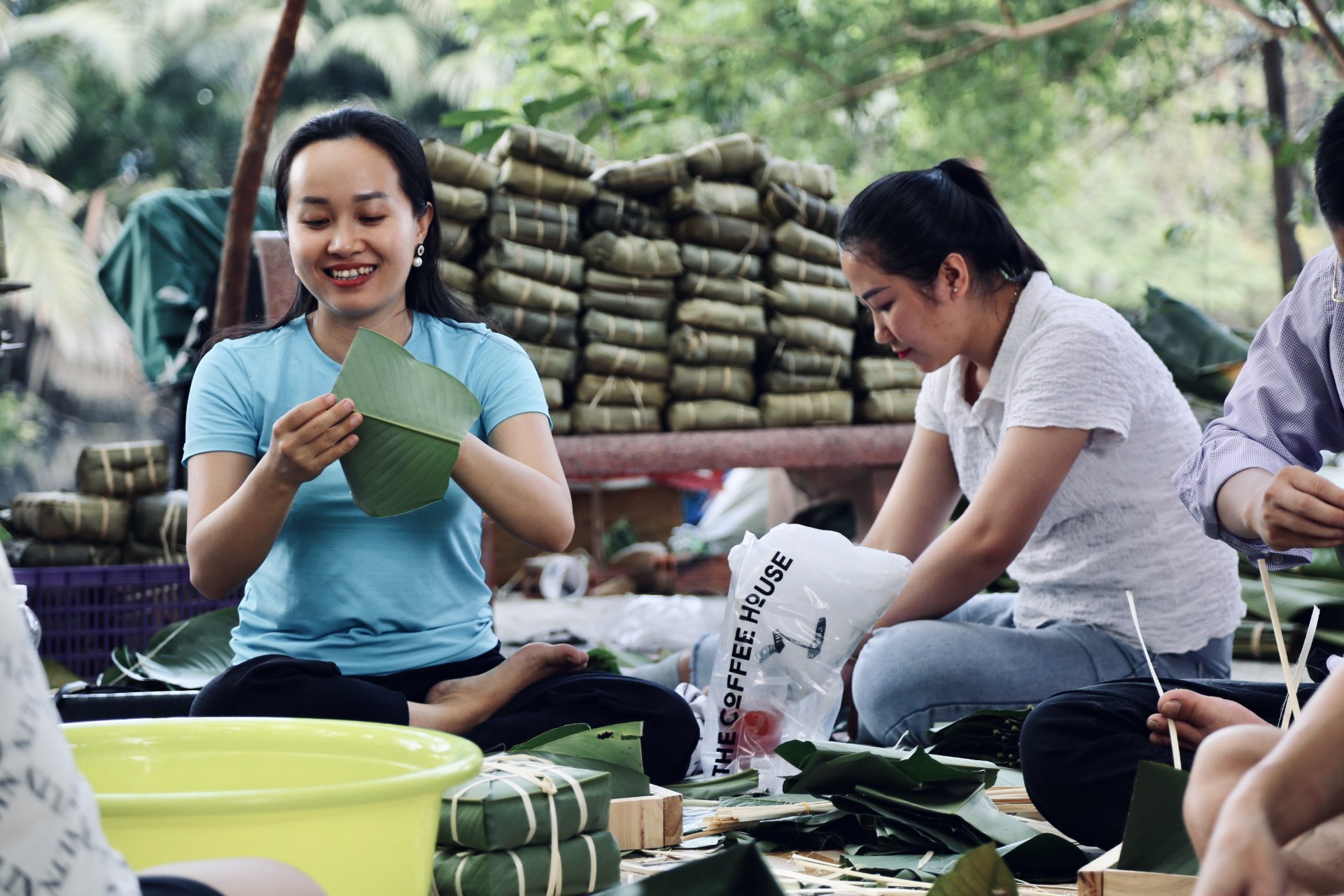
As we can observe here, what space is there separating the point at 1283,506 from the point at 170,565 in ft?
8.02

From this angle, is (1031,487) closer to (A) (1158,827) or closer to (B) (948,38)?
(A) (1158,827)

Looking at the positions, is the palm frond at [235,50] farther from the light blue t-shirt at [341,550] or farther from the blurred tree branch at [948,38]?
the light blue t-shirt at [341,550]

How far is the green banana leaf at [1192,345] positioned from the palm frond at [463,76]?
16555mm

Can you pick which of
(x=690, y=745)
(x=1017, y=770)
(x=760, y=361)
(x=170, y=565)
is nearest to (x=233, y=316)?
(x=170, y=565)

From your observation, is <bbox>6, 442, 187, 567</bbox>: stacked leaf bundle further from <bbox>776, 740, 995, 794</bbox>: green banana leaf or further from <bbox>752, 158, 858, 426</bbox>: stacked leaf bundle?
<bbox>776, 740, 995, 794</bbox>: green banana leaf

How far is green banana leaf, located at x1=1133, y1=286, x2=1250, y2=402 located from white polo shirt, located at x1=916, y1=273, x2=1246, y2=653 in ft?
5.72

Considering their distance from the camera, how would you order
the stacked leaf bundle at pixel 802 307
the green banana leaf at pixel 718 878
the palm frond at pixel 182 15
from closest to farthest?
1. the green banana leaf at pixel 718 878
2. the stacked leaf bundle at pixel 802 307
3. the palm frond at pixel 182 15

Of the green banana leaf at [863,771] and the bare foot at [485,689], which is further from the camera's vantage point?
the bare foot at [485,689]

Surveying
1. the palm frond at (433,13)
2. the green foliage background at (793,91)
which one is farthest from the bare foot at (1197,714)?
the palm frond at (433,13)

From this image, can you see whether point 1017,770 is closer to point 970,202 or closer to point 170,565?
point 970,202

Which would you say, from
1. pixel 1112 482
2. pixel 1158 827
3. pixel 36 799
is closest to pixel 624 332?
pixel 1112 482

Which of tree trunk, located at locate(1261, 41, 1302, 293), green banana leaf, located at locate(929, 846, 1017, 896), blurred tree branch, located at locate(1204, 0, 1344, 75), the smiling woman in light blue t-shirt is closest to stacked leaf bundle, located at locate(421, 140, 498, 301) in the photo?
the smiling woman in light blue t-shirt

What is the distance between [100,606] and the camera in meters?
3.08

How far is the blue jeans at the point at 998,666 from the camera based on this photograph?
7.76ft
